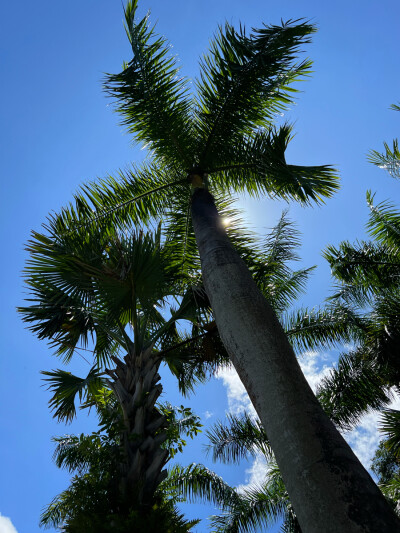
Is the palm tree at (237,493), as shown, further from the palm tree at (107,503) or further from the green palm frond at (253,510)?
the palm tree at (107,503)

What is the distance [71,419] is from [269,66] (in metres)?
6.24

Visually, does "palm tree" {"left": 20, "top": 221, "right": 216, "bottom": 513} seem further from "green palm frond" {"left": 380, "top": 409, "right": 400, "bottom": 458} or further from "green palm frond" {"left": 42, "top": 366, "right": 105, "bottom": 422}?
"green palm frond" {"left": 380, "top": 409, "right": 400, "bottom": 458}

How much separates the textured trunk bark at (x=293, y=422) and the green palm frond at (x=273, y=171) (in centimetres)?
269

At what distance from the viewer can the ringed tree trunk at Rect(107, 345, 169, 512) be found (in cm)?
358

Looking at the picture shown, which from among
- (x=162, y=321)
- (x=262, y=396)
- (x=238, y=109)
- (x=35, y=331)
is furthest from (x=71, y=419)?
(x=238, y=109)

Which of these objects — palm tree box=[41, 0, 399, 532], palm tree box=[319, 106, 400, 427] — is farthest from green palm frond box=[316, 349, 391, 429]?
palm tree box=[41, 0, 399, 532]

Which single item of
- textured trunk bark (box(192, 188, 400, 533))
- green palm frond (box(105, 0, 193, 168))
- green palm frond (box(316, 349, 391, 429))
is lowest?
textured trunk bark (box(192, 188, 400, 533))

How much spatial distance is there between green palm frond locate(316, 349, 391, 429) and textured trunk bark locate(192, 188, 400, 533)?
698 cm

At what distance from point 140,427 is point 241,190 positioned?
4.65 metres

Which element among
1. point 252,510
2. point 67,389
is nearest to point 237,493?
point 252,510

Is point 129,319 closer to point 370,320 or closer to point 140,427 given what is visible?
point 140,427

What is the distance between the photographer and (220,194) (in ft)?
26.0

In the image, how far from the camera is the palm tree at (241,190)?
1.93 meters

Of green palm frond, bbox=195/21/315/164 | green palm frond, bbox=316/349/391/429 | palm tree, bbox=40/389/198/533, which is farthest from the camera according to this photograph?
green palm frond, bbox=316/349/391/429
